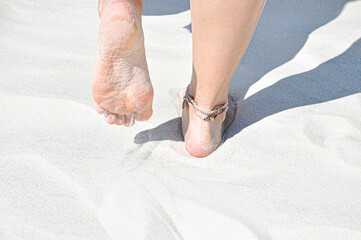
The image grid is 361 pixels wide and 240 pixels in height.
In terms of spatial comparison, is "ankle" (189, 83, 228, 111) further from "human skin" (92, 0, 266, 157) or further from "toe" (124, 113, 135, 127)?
"toe" (124, 113, 135, 127)

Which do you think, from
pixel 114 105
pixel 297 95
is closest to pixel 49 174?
pixel 114 105

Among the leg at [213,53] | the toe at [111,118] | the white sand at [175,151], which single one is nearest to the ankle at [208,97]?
the leg at [213,53]

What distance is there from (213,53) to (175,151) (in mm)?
349

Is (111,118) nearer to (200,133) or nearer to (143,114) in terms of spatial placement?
(143,114)

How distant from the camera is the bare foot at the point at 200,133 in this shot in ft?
3.83

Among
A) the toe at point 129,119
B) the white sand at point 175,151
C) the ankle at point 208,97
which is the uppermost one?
the ankle at point 208,97

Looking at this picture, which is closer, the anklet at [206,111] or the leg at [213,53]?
the leg at [213,53]

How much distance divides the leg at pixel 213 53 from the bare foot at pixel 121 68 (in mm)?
168

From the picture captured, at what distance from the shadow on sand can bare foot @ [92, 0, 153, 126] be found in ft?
0.55

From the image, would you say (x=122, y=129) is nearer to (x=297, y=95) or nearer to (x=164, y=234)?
(x=164, y=234)

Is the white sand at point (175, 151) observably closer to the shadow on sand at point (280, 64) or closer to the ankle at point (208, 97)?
the shadow on sand at point (280, 64)

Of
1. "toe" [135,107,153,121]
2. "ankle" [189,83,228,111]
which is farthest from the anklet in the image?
"toe" [135,107,153,121]

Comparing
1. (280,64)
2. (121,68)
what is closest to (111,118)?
(121,68)

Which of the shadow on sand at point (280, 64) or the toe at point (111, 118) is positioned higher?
the toe at point (111, 118)
